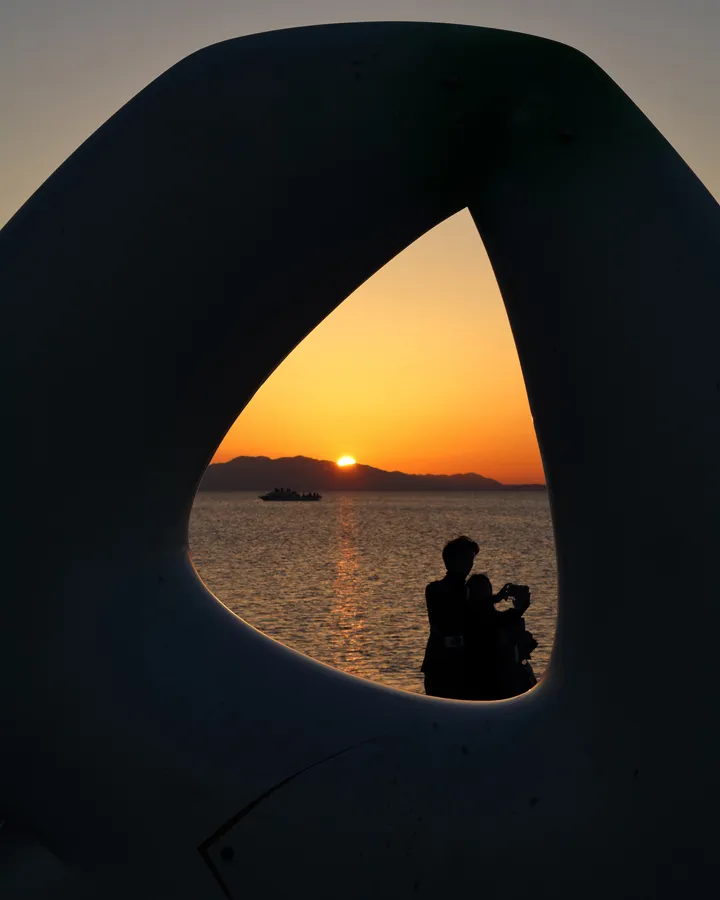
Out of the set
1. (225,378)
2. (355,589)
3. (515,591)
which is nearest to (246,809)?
(225,378)

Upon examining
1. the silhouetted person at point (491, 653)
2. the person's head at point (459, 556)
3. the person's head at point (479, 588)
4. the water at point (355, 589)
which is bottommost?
the water at point (355, 589)

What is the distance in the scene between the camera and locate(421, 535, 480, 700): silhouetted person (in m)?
5.00

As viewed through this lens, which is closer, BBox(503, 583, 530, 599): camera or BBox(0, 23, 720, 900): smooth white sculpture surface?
BBox(0, 23, 720, 900): smooth white sculpture surface

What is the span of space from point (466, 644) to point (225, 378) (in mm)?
3213

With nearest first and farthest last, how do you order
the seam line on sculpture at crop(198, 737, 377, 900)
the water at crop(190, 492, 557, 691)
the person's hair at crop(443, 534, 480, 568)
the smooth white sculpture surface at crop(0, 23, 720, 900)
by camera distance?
1. the smooth white sculpture surface at crop(0, 23, 720, 900)
2. the seam line on sculpture at crop(198, 737, 377, 900)
3. the person's hair at crop(443, 534, 480, 568)
4. the water at crop(190, 492, 557, 691)

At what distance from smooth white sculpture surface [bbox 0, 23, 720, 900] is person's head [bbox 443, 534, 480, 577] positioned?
2.92m

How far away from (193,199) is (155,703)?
3.95ft

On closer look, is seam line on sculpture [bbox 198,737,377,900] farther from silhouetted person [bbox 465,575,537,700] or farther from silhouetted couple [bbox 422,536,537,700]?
silhouetted person [bbox 465,575,537,700]

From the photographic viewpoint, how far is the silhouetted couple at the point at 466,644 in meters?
4.96

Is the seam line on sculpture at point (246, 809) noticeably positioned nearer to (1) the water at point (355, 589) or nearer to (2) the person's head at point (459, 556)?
(2) the person's head at point (459, 556)

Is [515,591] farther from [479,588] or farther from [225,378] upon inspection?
[225,378]

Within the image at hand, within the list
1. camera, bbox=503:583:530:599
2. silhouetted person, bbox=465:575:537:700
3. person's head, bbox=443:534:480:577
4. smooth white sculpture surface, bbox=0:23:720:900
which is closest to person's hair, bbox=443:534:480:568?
person's head, bbox=443:534:480:577

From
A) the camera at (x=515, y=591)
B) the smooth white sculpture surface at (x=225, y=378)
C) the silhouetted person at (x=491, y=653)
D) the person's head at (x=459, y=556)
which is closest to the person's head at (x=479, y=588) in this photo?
the silhouetted person at (x=491, y=653)

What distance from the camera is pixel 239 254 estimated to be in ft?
6.77
